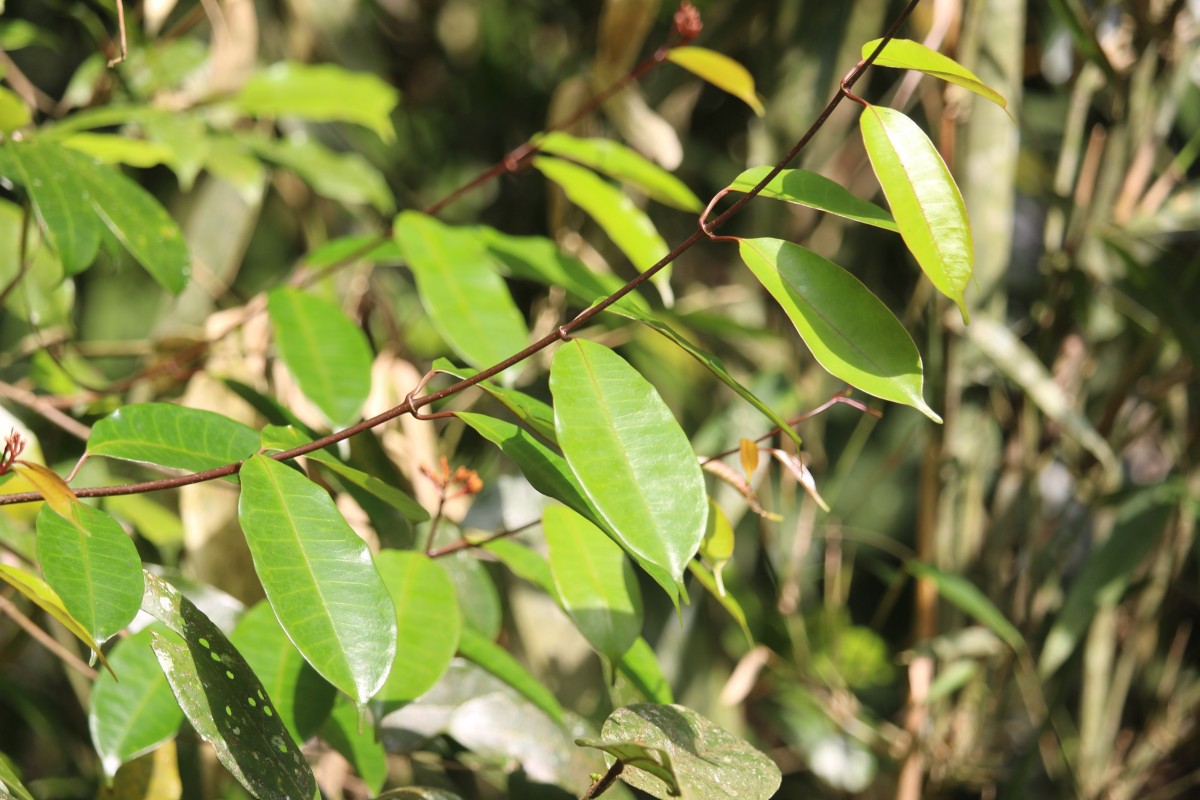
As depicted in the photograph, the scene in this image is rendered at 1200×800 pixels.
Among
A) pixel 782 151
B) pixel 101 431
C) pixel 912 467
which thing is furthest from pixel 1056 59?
pixel 101 431

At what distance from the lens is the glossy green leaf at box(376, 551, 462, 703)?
54 cm

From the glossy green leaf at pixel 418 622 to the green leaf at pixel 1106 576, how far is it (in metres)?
0.55

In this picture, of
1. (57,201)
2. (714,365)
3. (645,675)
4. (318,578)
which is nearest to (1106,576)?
→ (645,675)

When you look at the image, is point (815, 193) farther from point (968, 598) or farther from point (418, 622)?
point (968, 598)

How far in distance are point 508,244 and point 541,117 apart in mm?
636

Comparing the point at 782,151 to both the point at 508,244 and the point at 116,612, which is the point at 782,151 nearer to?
the point at 508,244

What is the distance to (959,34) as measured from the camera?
85 centimetres

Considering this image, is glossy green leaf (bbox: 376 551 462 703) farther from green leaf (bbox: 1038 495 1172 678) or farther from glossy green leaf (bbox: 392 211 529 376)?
green leaf (bbox: 1038 495 1172 678)

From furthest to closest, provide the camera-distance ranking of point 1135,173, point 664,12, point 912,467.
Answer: point 912,467
point 664,12
point 1135,173

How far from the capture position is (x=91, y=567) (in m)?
0.42

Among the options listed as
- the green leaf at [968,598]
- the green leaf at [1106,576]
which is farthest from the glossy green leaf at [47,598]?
the green leaf at [1106,576]

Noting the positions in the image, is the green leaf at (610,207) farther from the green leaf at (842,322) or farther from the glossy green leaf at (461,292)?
the green leaf at (842,322)

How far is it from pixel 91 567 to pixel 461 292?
0.32 meters

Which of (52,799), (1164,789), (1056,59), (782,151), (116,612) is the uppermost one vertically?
(1056,59)
